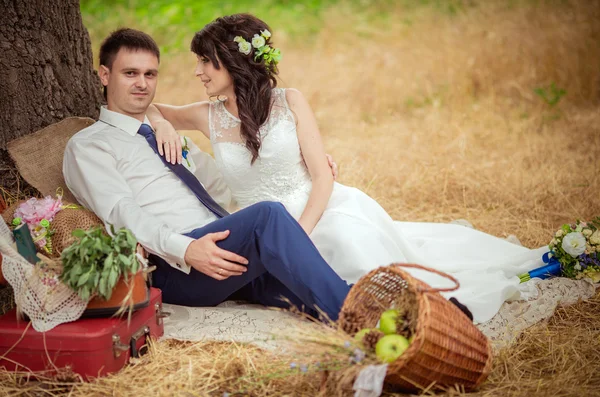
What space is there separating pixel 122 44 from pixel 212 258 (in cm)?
147

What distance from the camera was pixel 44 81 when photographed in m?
4.09

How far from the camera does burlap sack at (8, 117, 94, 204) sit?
3.77m

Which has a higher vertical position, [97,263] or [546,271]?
[97,263]

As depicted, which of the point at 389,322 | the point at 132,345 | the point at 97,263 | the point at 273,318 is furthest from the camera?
the point at 273,318

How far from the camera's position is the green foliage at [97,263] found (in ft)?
9.53

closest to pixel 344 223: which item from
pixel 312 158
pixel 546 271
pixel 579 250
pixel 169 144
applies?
pixel 312 158

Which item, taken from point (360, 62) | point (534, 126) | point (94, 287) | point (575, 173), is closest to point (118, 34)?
point (94, 287)

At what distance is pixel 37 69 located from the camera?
4059 millimetres

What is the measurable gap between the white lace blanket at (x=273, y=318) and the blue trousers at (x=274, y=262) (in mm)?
134

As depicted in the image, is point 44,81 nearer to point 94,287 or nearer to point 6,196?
point 6,196

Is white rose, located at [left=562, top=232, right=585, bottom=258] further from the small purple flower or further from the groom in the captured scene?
the small purple flower

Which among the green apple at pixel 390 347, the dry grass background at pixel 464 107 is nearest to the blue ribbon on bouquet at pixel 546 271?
the dry grass background at pixel 464 107

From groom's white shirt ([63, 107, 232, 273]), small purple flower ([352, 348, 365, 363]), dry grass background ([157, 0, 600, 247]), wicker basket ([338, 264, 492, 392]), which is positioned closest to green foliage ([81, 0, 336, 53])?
dry grass background ([157, 0, 600, 247])

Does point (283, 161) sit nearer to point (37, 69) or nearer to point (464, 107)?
point (37, 69)
